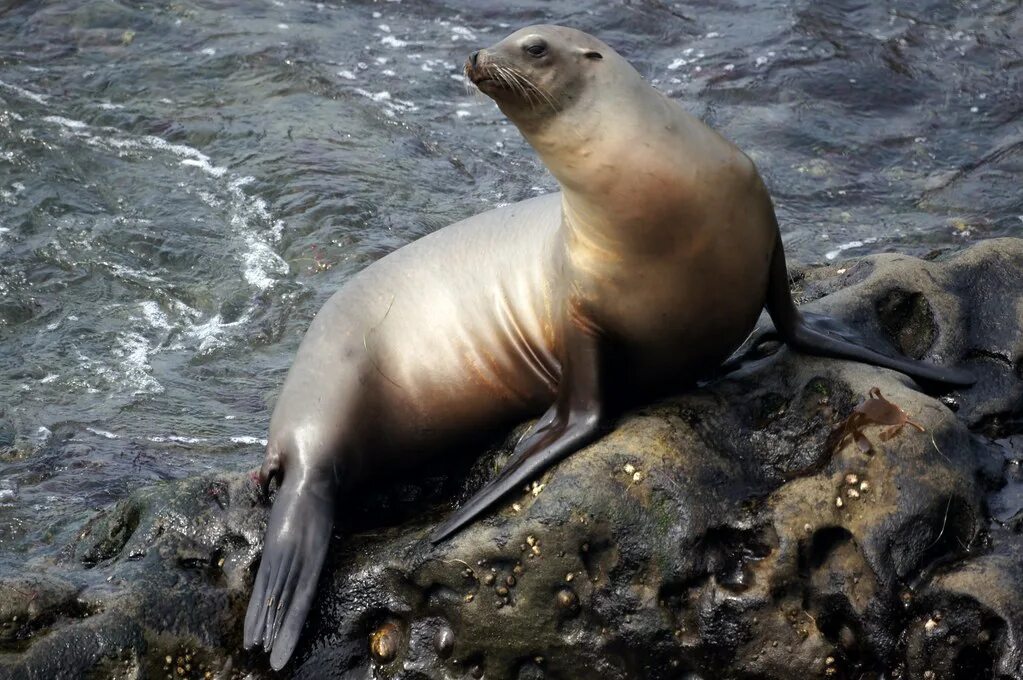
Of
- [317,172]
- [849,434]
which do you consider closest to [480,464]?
[849,434]

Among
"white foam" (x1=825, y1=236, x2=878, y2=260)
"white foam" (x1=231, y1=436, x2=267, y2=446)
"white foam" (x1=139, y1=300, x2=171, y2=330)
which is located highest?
"white foam" (x1=231, y1=436, x2=267, y2=446)

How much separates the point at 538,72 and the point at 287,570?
204cm

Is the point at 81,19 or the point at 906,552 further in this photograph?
the point at 81,19

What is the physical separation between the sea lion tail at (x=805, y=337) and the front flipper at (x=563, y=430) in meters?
0.71

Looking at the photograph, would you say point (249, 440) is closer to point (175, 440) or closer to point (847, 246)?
point (175, 440)

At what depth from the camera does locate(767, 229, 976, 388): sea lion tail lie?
4.83 meters

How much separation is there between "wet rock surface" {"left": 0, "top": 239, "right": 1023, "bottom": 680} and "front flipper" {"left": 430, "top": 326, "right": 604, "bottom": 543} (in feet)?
0.17

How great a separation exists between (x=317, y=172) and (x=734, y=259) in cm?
577

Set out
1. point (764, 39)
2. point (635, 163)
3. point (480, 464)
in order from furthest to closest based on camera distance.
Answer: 1. point (764, 39)
2. point (480, 464)
3. point (635, 163)

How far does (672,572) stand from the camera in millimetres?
4309

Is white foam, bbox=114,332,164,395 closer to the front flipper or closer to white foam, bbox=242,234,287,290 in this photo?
white foam, bbox=242,234,287,290

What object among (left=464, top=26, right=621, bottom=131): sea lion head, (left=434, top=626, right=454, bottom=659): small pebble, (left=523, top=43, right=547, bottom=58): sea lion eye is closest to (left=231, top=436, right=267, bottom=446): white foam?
(left=434, top=626, right=454, bottom=659): small pebble

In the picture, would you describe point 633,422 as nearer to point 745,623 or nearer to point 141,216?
point 745,623

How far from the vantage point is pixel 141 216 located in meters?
9.47
